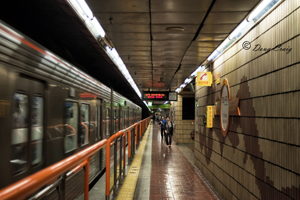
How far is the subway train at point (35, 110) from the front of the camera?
2133mm

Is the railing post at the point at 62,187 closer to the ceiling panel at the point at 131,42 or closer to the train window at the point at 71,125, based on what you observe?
the train window at the point at 71,125

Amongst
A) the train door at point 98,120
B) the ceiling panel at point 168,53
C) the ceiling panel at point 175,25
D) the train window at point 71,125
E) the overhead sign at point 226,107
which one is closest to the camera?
the train window at point 71,125

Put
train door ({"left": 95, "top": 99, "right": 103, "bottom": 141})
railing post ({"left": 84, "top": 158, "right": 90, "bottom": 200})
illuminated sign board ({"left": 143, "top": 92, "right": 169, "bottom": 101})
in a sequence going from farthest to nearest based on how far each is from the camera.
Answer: illuminated sign board ({"left": 143, "top": 92, "right": 169, "bottom": 101}) < train door ({"left": 95, "top": 99, "right": 103, "bottom": 141}) < railing post ({"left": 84, "top": 158, "right": 90, "bottom": 200})

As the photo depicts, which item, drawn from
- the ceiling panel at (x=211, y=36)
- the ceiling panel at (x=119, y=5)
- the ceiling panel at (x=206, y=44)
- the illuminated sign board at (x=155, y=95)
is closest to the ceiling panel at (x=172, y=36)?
the ceiling panel at (x=211, y=36)

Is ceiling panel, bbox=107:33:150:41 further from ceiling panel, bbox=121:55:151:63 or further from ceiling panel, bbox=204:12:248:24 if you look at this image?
ceiling panel, bbox=121:55:151:63

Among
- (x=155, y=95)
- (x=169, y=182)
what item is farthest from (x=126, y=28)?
(x=155, y=95)

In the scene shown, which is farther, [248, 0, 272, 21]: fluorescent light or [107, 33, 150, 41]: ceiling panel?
[107, 33, 150, 41]: ceiling panel

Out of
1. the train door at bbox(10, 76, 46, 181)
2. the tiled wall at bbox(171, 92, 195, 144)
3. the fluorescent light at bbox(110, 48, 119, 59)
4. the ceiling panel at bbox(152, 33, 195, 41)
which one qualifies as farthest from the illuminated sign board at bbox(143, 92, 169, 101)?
the train door at bbox(10, 76, 46, 181)

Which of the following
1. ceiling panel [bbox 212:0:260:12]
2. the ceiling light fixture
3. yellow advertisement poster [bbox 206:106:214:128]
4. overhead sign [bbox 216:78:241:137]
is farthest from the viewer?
yellow advertisement poster [bbox 206:106:214:128]

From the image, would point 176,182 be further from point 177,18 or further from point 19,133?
point 19,133

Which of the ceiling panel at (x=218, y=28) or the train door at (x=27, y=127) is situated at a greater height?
the ceiling panel at (x=218, y=28)

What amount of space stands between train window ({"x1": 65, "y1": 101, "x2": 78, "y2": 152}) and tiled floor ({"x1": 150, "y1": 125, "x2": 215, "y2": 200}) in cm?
179

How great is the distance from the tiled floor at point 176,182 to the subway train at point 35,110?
1942 millimetres

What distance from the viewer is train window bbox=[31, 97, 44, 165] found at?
2.61m
